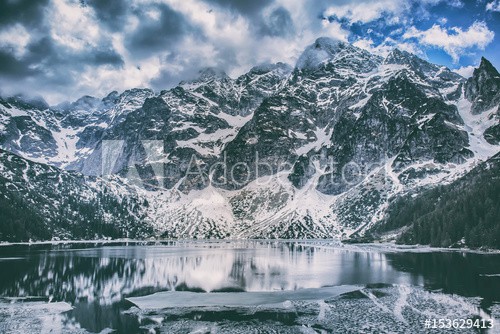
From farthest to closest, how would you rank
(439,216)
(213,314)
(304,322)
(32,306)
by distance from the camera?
(439,216), (32,306), (213,314), (304,322)

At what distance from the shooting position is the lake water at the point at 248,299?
46875mm

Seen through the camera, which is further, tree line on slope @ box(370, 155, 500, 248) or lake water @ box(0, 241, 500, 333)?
tree line on slope @ box(370, 155, 500, 248)

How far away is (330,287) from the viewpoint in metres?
72.1

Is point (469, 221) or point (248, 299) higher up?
point (469, 221)

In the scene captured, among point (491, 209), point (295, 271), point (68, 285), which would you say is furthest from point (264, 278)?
point (491, 209)

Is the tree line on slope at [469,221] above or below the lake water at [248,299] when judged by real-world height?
above

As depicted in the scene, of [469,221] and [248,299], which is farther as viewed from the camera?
[469,221]

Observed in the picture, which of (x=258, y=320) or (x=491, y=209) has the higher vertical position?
(x=491, y=209)

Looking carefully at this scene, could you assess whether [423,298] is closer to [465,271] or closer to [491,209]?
[465,271]

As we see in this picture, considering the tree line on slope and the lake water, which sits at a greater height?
the tree line on slope

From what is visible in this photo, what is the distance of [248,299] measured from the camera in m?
62.8

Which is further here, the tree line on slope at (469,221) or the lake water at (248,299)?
the tree line on slope at (469,221)

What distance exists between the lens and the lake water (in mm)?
46875

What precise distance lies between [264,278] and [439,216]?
396 feet
